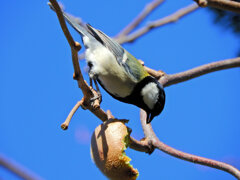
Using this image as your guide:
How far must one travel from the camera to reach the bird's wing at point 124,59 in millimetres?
2323

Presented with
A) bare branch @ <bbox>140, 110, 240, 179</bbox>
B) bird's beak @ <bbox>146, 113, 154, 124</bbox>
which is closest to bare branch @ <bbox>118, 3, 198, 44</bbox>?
bird's beak @ <bbox>146, 113, 154, 124</bbox>

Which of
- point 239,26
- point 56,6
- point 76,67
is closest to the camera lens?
point 56,6

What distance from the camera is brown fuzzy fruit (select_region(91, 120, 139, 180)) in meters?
1.46

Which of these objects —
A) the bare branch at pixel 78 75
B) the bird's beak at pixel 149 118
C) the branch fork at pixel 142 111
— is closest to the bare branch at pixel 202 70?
the branch fork at pixel 142 111

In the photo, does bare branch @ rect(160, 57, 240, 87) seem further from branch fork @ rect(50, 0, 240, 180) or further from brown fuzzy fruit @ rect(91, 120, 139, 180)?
brown fuzzy fruit @ rect(91, 120, 139, 180)

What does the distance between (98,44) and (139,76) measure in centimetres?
38

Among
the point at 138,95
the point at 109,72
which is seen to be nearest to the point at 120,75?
the point at 109,72

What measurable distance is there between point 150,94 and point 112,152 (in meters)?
0.92

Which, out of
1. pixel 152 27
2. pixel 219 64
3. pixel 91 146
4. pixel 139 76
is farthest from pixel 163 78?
pixel 91 146

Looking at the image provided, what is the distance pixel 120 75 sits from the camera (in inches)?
89.2

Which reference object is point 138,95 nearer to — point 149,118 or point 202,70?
point 149,118

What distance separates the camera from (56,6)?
4.86 ft

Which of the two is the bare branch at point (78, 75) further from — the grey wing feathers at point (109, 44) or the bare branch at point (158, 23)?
the bare branch at point (158, 23)

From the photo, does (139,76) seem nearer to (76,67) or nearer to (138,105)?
(138,105)
